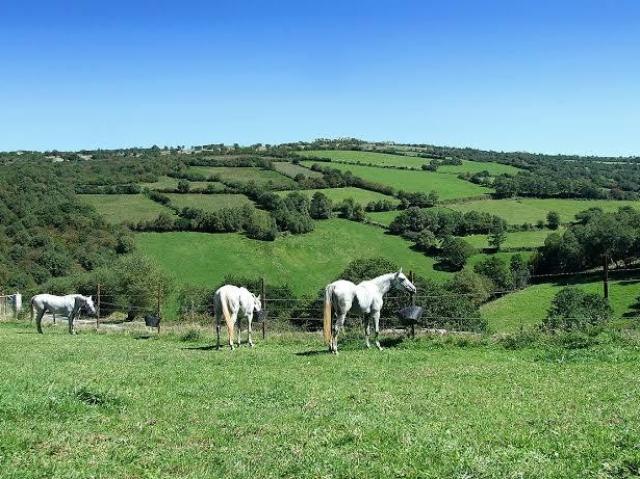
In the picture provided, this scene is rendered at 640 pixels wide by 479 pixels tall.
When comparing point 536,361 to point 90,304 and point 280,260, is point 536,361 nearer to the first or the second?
point 90,304

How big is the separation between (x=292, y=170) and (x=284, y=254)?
127ft

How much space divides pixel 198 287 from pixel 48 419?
66.7m

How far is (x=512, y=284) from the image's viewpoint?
80.0m

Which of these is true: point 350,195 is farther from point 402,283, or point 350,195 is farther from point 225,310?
point 225,310

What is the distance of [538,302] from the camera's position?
65875mm

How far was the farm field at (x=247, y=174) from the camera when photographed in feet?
381

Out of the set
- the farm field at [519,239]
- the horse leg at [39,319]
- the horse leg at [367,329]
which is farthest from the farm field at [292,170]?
the horse leg at [367,329]

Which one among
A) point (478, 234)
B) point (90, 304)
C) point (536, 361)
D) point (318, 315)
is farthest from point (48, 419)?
point (478, 234)

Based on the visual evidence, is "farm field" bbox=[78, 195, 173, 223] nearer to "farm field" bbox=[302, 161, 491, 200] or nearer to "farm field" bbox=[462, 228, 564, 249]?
"farm field" bbox=[302, 161, 491, 200]

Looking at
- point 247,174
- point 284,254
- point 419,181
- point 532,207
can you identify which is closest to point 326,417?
point 284,254

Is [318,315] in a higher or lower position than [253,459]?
lower

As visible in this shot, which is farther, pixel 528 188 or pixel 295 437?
pixel 528 188

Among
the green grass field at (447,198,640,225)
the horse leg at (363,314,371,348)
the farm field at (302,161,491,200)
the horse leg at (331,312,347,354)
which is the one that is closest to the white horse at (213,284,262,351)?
the horse leg at (331,312,347,354)

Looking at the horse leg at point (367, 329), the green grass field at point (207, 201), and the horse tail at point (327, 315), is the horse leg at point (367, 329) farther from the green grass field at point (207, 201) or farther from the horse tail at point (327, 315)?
the green grass field at point (207, 201)
